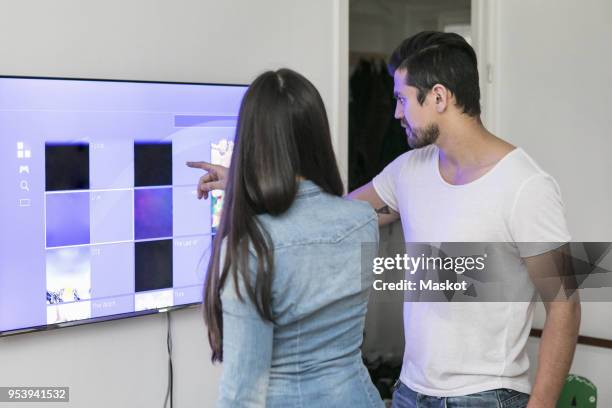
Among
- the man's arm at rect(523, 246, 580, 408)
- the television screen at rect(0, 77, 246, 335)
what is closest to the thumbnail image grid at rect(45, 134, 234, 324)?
the television screen at rect(0, 77, 246, 335)

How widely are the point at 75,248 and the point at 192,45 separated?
2.64 feet

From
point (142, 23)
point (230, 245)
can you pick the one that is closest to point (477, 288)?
point (230, 245)

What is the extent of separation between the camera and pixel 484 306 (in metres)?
1.97

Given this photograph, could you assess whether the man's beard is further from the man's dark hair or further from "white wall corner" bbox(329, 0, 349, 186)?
"white wall corner" bbox(329, 0, 349, 186)

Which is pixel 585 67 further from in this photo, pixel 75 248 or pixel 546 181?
pixel 75 248

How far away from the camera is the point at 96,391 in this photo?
2424 mm

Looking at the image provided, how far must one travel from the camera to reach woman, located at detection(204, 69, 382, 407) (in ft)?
4.47

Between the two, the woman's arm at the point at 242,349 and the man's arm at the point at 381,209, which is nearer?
the woman's arm at the point at 242,349

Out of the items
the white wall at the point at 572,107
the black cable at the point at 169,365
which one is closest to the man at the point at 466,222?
the black cable at the point at 169,365

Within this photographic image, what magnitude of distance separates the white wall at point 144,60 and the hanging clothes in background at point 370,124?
1198mm

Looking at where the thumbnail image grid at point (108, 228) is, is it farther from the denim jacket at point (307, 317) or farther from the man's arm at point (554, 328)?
the man's arm at point (554, 328)

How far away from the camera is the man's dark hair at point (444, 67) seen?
207 cm

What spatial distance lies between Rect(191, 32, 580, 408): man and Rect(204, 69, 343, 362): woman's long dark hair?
497mm

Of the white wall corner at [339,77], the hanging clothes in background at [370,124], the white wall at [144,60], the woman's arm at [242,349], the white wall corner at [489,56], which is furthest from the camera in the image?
the hanging clothes in background at [370,124]
